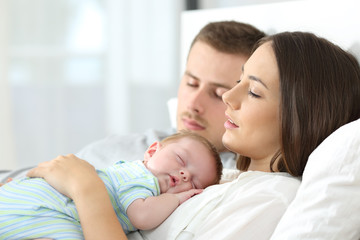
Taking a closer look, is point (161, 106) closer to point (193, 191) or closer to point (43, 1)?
point (43, 1)

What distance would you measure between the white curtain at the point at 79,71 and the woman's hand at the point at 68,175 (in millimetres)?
2263

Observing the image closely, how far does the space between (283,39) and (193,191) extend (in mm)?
476

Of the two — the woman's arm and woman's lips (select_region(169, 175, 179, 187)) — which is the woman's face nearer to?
woman's lips (select_region(169, 175, 179, 187))

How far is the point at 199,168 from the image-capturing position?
149 cm

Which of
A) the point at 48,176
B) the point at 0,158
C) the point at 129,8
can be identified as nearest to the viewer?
the point at 48,176

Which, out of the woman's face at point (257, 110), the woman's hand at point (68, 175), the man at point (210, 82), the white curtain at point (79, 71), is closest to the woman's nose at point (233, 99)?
the woman's face at point (257, 110)

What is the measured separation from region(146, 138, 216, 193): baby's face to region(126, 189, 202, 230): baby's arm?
3.4 inches

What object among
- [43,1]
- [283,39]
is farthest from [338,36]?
[43,1]

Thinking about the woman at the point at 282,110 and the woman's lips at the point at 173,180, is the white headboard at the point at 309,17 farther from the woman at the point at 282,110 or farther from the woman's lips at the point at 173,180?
the woman's lips at the point at 173,180

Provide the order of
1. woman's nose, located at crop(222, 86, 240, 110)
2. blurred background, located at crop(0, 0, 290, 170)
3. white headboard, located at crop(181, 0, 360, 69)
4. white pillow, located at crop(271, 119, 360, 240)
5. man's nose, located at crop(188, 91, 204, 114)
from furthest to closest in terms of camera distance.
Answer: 1. blurred background, located at crop(0, 0, 290, 170)
2. man's nose, located at crop(188, 91, 204, 114)
3. white headboard, located at crop(181, 0, 360, 69)
4. woman's nose, located at crop(222, 86, 240, 110)
5. white pillow, located at crop(271, 119, 360, 240)

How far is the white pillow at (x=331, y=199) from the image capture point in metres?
1.15

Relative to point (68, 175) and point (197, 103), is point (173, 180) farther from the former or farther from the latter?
point (197, 103)

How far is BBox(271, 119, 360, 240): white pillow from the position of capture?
1154mm

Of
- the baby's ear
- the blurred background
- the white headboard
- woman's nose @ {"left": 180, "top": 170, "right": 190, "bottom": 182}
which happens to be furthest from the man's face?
the blurred background
